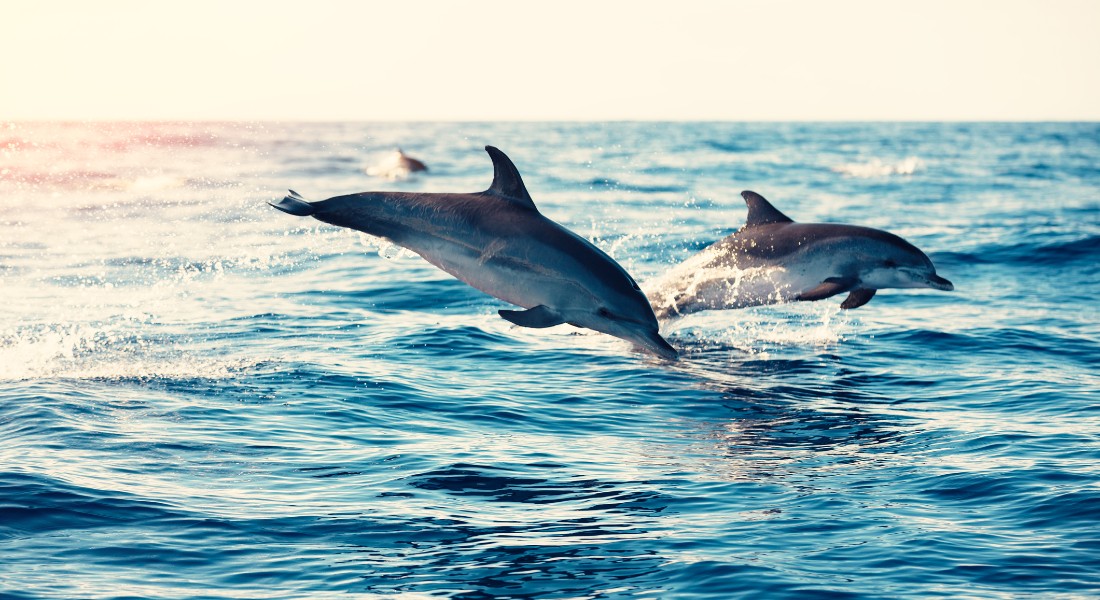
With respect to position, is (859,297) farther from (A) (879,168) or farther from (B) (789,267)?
(A) (879,168)

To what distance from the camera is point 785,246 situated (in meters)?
11.9

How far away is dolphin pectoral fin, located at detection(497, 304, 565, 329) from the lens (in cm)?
765

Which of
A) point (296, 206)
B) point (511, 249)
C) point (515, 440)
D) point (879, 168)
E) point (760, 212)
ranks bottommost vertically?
point (515, 440)

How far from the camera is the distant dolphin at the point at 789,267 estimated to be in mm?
11812

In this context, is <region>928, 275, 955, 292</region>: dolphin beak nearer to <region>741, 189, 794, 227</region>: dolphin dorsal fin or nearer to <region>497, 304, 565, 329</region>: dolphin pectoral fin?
<region>741, 189, 794, 227</region>: dolphin dorsal fin

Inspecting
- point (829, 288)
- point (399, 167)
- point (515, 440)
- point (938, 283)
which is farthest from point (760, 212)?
point (399, 167)

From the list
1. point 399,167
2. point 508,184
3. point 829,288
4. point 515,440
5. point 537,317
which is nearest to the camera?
point 537,317

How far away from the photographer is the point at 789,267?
1181cm

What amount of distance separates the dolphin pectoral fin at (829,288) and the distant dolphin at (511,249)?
13.3 feet

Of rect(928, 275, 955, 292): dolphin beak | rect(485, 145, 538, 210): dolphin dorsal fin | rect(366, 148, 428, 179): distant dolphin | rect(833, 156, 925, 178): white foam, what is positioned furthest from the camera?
rect(833, 156, 925, 178): white foam

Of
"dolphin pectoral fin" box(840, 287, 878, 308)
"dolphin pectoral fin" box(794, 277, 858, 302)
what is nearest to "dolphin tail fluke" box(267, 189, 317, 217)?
"dolphin pectoral fin" box(794, 277, 858, 302)

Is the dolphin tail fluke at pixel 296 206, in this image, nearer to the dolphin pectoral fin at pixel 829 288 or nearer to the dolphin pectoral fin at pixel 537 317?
the dolphin pectoral fin at pixel 537 317

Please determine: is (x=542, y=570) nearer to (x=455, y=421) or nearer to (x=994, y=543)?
(x=994, y=543)

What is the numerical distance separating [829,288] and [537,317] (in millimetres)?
4838
